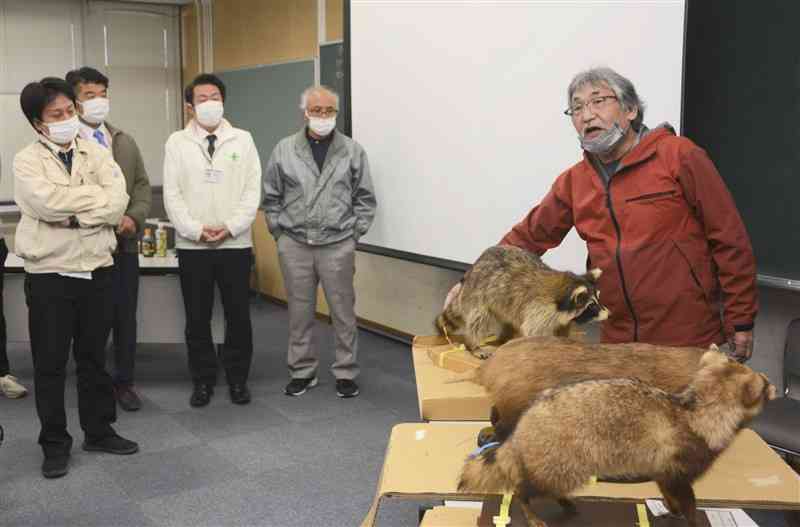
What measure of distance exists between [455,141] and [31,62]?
209 inches

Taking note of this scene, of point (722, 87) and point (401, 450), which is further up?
point (722, 87)

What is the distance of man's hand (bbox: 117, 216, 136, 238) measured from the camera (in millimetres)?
4016

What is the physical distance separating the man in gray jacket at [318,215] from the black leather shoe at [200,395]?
45 centimetres

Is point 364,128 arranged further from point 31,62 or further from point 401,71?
point 31,62

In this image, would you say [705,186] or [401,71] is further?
[401,71]

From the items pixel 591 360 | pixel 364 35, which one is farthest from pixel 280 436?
pixel 591 360

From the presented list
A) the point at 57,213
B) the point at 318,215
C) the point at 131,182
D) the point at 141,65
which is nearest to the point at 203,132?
the point at 131,182

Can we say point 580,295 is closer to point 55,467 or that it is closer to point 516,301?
point 516,301

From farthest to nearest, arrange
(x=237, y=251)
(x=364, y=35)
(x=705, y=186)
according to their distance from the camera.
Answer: (x=364, y=35), (x=237, y=251), (x=705, y=186)

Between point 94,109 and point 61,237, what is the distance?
117cm

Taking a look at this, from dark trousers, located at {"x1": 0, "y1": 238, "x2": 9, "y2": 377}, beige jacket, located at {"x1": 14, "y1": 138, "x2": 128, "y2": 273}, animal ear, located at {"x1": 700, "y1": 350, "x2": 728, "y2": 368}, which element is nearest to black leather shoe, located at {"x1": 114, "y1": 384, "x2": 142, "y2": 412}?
dark trousers, located at {"x1": 0, "y1": 238, "x2": 9, "y2": 377}

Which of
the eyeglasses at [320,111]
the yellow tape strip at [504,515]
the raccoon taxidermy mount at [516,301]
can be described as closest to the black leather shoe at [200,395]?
the eyeglasses at [320,111]

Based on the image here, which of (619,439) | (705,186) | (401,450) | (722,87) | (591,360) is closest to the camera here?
(619,439)

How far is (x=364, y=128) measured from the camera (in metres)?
4.85
